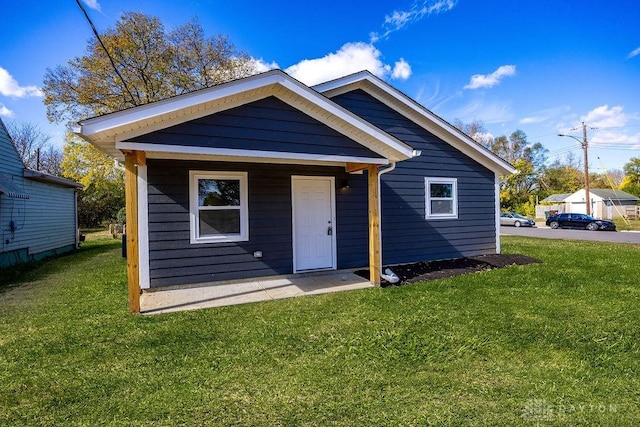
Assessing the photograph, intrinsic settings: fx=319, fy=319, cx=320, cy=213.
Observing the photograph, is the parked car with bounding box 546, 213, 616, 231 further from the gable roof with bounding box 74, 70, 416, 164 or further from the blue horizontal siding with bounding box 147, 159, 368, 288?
the gable roof with bounding box 74, 70, 416, 164

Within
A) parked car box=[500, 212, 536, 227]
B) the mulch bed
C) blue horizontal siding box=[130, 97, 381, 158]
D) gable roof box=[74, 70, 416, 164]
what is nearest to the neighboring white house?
parked car box=[500, 212, 536, 227]

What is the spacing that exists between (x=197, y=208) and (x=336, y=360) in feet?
13.5

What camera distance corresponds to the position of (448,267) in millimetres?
7629

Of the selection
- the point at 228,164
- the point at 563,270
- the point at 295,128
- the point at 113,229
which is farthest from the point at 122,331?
the point at 113,229

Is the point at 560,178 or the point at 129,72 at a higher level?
the point at 129,72

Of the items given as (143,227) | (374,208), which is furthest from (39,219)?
(374,208)

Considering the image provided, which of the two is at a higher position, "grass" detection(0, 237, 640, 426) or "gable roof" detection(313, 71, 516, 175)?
"gable roof" detection(313, 71, 516, 175)

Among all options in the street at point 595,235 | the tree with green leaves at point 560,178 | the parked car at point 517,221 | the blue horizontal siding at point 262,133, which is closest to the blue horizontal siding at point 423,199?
the blue horizontal siding at point 262,133

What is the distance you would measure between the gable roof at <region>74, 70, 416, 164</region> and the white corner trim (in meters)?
0.60

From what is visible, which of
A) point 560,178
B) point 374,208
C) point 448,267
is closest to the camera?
point 374,208

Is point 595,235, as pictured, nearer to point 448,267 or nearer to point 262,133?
point 448,267

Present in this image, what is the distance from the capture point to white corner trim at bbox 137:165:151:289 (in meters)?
5.66

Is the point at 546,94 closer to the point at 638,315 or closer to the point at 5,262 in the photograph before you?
the point at 638,315

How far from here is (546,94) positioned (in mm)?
17031
